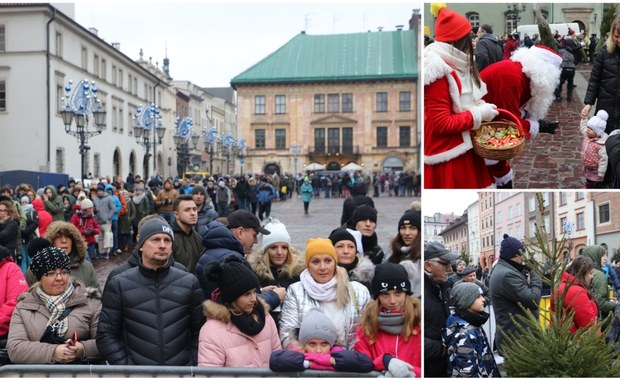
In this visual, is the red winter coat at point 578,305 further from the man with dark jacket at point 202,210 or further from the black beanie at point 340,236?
the man with dark jacket at point 202,210

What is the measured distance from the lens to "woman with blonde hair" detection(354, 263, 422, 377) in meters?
3.94

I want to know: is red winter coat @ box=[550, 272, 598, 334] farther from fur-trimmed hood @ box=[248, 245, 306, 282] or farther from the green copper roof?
A: the green copper roof

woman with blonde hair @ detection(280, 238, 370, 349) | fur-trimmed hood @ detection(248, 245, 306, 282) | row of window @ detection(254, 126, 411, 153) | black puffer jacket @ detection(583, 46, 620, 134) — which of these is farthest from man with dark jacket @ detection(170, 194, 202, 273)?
row of window @ detection(254, 126, 411, 153)

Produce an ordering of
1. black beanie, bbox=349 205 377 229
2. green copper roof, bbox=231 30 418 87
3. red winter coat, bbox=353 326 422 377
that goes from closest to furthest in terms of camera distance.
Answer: red winter coat, bbox=353 326 422 377 < black beanie, bbox=349 205 377 229 < green copper roof, bbox=231 30 418 87

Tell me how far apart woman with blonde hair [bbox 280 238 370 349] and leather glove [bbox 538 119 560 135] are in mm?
1464

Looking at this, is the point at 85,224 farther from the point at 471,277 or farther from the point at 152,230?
the point at 471,277

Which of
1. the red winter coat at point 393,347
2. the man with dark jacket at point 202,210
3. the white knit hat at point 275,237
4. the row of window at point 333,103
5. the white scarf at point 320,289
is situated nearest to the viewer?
the red winter coat at point 393,347

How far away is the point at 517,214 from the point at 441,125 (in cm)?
56

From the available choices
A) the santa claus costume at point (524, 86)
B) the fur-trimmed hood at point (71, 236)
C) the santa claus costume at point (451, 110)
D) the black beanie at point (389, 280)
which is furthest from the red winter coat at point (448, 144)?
the fur-trimmed hood at point (71, 236)

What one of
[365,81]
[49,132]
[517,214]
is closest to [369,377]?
[517,214]

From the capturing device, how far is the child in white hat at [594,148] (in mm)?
3482

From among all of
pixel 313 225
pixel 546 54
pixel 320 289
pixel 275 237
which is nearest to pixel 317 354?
pixel 320 289

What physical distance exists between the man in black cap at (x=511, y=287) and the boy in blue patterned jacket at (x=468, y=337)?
0.28ft

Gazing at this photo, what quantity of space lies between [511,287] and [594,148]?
2.58 ft
